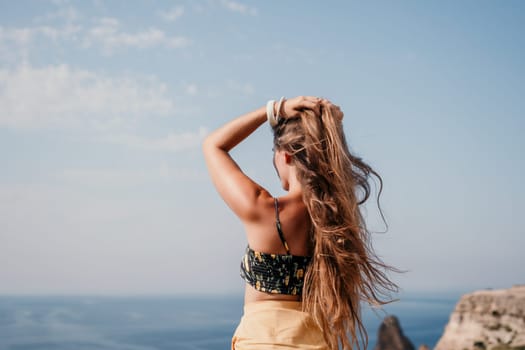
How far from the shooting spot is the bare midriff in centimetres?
226

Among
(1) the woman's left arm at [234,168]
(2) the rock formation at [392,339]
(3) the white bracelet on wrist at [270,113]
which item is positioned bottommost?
(2) the rock formation at [392,339]

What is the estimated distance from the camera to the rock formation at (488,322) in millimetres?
30312

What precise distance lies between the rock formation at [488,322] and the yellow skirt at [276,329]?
3103 centimetres

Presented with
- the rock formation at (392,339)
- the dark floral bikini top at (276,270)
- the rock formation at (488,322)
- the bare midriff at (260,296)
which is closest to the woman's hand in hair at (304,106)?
the dark floral bikini top at (276,270)

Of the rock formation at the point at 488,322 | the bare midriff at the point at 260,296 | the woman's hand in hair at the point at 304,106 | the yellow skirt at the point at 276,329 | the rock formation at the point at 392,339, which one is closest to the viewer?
the yellow skirt at the point at 276,329

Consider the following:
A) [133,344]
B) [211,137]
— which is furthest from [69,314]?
[211,137]

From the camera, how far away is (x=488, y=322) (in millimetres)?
31500

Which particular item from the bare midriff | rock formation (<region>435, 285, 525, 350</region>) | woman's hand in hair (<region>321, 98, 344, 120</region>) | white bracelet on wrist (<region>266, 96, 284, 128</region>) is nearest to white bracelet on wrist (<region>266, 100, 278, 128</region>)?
white bracelet on wrist (<region>266, 96, 284, 128</region>)

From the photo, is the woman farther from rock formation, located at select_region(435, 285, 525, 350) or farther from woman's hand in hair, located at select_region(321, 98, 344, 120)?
rock formation, located at select_region(435, 285, 525, 350)

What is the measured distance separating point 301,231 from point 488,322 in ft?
107

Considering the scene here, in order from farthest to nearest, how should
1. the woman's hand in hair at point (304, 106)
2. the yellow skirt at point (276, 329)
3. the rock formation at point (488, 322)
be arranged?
the rock formation at point (488, 322), the woman's hand in hair at point (304, 106), the yellow skirt at point (276, 329)

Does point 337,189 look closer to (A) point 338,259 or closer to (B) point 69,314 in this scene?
(A) point 338,259

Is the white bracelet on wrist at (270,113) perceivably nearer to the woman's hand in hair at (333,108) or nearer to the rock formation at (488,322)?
the woman's hand in hair at (333,108)

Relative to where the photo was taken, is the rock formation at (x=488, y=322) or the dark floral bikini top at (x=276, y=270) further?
the rock formation at (x=488, y=322)
